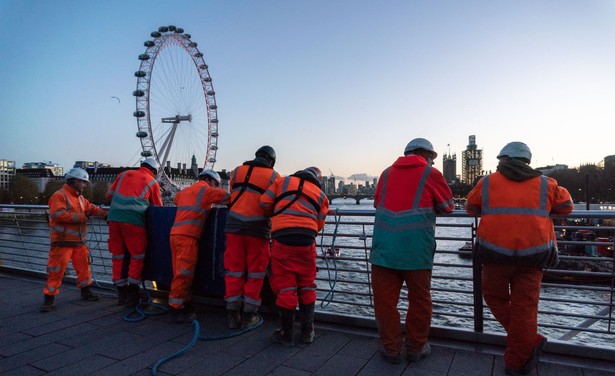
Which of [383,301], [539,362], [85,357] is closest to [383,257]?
[383,301]

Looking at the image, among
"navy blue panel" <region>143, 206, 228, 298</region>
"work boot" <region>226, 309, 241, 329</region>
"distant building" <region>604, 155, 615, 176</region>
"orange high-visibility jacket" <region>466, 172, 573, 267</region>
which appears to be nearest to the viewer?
"orange high-visibility jacket" <region>466, 172, 573, 267</region>

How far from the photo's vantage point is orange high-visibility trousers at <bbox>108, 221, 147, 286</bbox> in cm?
500

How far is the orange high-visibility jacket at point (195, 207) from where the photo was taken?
14.7ft

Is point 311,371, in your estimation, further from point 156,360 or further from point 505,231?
point 505,231

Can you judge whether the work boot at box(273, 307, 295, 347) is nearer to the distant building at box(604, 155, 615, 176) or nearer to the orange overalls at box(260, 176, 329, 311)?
the orange overalls at box(260, 176, 329, 311)

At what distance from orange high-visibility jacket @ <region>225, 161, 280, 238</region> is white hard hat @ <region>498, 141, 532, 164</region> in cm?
219

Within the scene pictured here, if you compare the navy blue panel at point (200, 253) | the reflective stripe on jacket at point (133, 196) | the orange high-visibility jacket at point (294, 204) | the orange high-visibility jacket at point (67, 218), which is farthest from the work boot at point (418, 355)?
the orange high-visibility jacket at point (67, 218)

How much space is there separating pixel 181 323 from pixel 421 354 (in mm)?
2564

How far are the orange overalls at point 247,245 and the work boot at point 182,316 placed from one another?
Answer: 586mm

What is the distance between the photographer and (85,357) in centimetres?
348

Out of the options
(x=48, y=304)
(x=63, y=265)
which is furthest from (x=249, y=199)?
(x=48, y=304)

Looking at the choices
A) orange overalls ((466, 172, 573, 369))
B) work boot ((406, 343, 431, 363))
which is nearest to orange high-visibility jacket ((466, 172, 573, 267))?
orange overalls ((466, 172, 573, 369))

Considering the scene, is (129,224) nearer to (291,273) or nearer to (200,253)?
(200,253)

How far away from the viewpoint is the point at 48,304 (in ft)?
16.1
